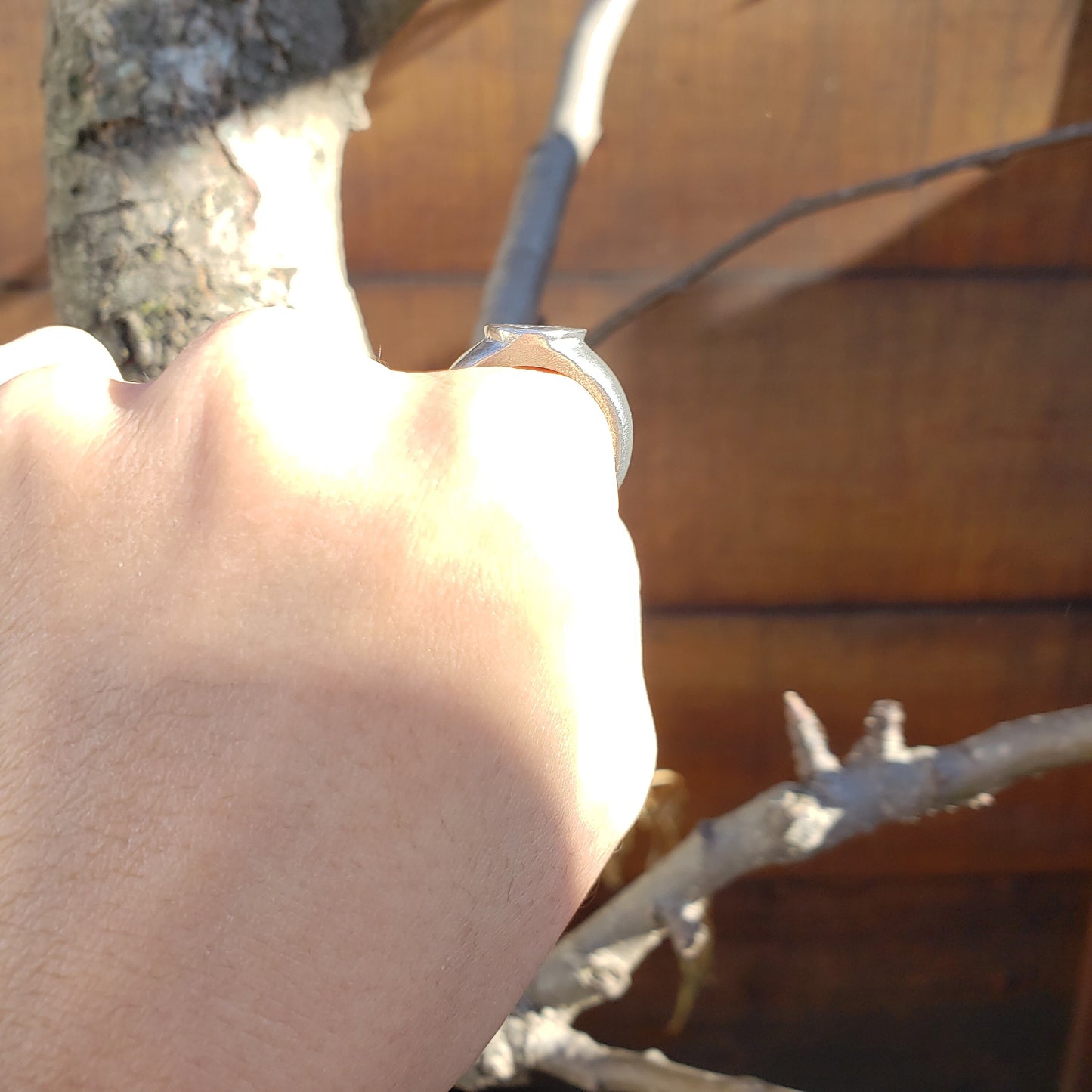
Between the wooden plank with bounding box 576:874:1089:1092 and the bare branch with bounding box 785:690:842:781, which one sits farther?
the wooden plank with bounding box 576:874:1089:1092

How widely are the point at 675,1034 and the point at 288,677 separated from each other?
80 centimetres

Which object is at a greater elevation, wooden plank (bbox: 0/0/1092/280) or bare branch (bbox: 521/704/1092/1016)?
wooden plank (bbox: 0/0/1092/280)

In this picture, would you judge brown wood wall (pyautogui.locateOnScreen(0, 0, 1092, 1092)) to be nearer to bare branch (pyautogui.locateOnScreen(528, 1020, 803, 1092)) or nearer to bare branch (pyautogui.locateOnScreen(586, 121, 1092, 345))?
bare branch (pyautogui.locateOnScreen(586, 121, 1092, 345))

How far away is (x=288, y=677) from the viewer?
18 centimetres

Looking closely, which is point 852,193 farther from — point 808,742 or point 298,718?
point 298,718

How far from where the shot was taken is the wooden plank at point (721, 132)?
65 centimetres

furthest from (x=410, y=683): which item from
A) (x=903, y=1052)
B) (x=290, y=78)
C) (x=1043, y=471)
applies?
(x=903, y=1052)

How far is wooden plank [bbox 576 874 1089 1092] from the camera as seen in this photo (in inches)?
32.9

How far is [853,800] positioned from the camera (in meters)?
0.43

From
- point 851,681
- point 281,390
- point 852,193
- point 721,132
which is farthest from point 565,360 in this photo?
point 851,681

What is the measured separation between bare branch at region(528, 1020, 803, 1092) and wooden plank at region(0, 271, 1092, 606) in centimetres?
35

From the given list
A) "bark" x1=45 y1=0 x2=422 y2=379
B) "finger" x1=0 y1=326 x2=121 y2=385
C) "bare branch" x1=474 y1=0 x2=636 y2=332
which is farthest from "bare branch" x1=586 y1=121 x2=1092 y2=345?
"finger" x1=0 y1=326 x2=121 y2=385

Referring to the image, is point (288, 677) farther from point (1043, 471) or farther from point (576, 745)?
point (1043, 471)

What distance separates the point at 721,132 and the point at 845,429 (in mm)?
245
